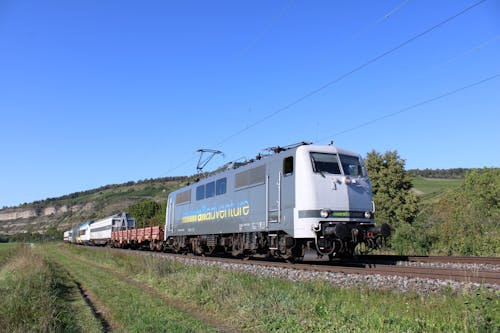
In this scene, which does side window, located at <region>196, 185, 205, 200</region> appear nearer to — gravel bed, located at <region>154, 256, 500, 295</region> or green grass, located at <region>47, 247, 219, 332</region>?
green grass, located at <region>47, 247, 219, 332</region>

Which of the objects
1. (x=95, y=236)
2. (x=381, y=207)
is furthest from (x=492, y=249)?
(x=95, y=236)

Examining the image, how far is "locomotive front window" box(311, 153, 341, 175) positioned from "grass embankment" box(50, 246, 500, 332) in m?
4.80

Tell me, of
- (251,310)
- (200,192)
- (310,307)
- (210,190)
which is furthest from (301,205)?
(200,192)

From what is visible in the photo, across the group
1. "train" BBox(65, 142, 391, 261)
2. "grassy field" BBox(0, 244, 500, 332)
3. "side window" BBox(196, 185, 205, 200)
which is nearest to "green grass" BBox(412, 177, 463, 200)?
"side window" BBox(196, 185, 205, 200)

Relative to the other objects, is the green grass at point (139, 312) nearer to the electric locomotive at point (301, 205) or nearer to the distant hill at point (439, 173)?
the electric locomotive at point (301, 205)

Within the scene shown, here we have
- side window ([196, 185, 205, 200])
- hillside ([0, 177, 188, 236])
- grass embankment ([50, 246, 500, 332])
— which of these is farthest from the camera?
hillside ([0, 177, 188, 236])

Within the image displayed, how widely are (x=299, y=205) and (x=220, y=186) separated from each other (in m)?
7.33

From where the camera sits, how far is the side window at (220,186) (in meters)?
20.2

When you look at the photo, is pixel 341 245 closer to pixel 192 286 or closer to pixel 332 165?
pixel 332 165

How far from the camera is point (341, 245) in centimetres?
1366

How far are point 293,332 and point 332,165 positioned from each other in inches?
356

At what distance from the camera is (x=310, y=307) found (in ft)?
23.8

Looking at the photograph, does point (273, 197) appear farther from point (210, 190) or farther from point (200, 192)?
point (200, 192)

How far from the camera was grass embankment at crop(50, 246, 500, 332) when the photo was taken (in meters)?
5.95
